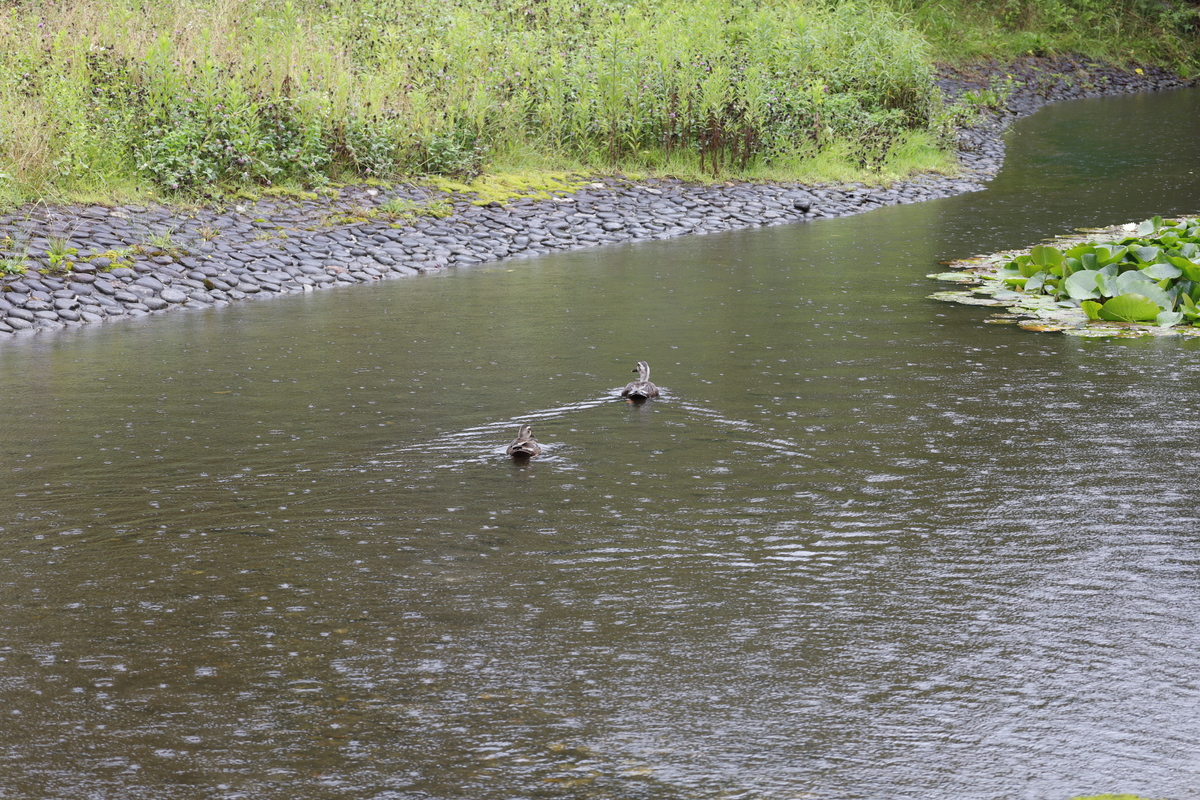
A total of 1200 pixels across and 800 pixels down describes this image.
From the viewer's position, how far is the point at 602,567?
16.8 feet

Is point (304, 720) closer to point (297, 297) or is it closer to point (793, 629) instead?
point (793, 629)

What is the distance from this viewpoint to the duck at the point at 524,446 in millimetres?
6371

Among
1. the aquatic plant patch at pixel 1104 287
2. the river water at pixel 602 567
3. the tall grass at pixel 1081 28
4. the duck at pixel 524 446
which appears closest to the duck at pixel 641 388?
the river water at pixel 602 567

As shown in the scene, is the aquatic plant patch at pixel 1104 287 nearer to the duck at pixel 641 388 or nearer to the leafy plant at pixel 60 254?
the duck at pixel 641 388

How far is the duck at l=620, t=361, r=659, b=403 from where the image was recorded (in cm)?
757

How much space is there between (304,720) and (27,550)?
2.12 meters

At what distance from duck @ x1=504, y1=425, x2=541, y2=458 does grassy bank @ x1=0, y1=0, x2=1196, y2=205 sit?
768cm

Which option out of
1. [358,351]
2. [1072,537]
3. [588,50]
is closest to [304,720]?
[1072,537]

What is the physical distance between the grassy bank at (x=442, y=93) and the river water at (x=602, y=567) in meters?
4.45

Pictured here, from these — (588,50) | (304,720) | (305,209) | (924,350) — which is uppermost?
(588,50)

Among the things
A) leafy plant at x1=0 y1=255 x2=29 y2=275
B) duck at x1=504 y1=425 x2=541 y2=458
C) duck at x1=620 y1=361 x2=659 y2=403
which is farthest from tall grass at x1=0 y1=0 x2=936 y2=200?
duck at x1=504 y1=425 x2=541 y2=458

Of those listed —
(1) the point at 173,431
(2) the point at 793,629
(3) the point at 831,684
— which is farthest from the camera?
(1) the point at 173,431

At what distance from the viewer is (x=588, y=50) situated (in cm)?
1855

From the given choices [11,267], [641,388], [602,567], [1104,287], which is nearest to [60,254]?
[11,267]
